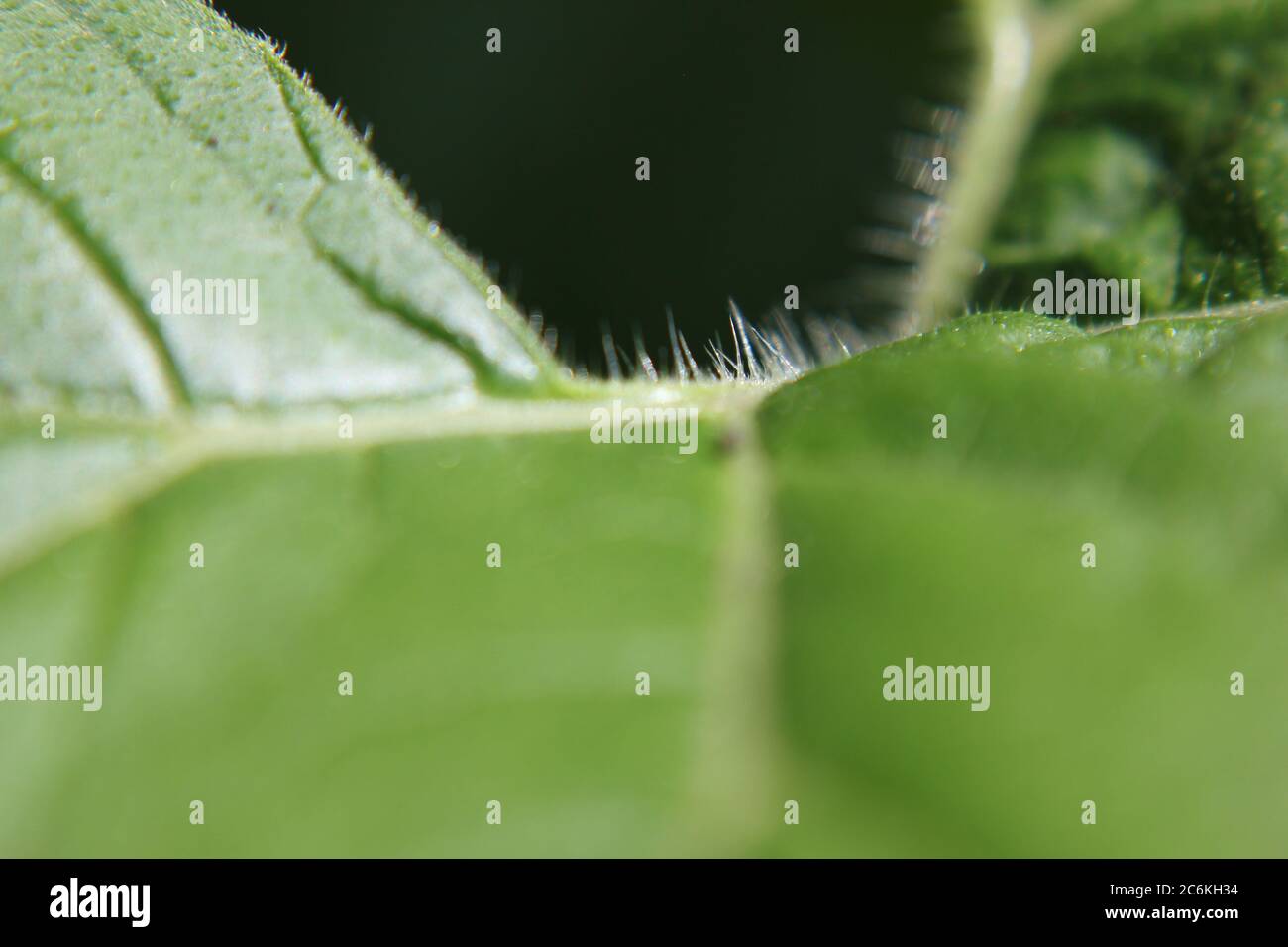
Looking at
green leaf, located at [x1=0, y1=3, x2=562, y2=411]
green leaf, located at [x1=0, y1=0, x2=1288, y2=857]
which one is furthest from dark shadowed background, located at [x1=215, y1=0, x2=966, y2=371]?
green leaf, located at [x1=0, y1=0, x2=1288, y2=857]

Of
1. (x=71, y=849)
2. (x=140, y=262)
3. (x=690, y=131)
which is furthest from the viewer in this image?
(x=690, y=131)

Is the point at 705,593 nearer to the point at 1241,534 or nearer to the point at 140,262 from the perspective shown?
the point at 1241,534

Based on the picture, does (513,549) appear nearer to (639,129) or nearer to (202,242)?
(202,242)

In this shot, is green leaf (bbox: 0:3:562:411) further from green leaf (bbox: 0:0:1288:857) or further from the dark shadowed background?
the dark shadowed background

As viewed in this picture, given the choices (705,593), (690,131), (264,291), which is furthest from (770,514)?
(690,131)

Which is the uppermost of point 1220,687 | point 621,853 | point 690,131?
point 690,131

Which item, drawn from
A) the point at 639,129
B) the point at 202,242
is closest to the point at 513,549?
the point at 202,242
